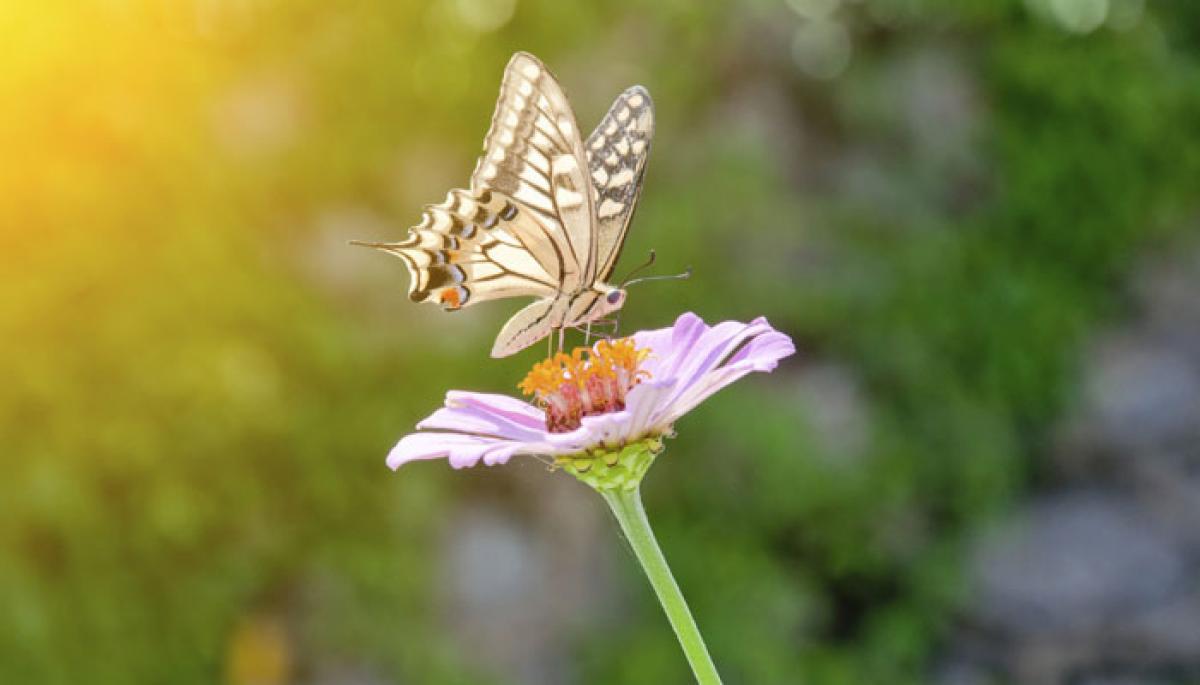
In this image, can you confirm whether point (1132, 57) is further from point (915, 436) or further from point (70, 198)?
point (70, 198)

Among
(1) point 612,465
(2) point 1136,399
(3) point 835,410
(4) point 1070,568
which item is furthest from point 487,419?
(2) point 1136,399

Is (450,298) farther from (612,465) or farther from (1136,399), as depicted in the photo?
(1136,399)

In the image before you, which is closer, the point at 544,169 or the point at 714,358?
the point at 714,358

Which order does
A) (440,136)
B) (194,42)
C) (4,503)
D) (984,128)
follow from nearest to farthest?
1. (4,503)
2. (194,42)
3. (440,136)
4. (984,128)

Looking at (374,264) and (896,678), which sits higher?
(374,264)

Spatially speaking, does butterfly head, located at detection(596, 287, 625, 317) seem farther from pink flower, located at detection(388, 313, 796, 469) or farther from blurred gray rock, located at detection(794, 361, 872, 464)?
blurred gray rock, located at detection(794, 361, 872, 464)

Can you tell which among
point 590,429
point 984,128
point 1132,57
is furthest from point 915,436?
point 590,429

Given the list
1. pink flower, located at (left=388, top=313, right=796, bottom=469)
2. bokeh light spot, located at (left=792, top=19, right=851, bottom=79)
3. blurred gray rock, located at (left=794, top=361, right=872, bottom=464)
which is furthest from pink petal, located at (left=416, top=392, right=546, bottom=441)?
bokeh light spot, located at (left=792, top=19, right=851, bottom=79)
